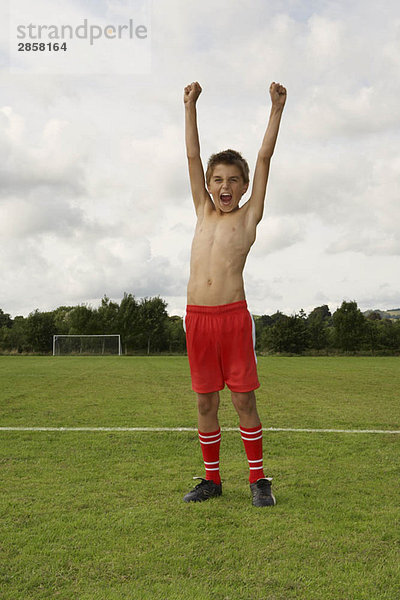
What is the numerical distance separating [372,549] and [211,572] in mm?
811

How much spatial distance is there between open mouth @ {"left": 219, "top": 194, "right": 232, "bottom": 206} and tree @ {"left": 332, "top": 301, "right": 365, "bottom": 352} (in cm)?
4555

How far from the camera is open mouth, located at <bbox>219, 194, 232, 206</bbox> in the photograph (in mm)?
3486

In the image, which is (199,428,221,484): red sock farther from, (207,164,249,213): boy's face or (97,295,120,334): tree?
(97,295,120,334): tree

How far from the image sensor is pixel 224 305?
3.29 metres

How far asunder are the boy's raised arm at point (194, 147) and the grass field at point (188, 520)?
2.09m

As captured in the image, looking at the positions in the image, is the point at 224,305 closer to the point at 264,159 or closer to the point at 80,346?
the point at 264,159

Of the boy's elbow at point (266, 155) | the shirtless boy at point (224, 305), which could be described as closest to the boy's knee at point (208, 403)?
the shirtless boy at point (224, 305)

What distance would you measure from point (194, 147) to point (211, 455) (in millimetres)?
2170

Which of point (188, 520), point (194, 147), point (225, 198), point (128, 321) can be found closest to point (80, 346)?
point (128, 321)

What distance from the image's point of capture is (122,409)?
24.5ft

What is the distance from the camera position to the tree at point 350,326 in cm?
4703

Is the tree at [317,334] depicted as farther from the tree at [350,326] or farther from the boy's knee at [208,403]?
the boy's knee at [208,403]

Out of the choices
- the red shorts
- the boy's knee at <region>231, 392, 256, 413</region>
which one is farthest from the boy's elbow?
the boy's knee at <region>231, 392, 256, 413</region>

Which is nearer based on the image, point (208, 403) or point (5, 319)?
point (208, 403)
